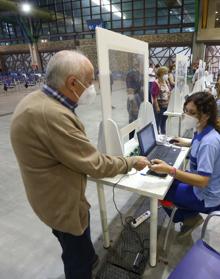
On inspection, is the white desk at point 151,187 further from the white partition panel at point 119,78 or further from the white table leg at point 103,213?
the white partition panel at point 119,78

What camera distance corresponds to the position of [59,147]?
0.83 m

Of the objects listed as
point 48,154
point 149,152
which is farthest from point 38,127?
point 149,152

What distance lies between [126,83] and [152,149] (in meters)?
0.58

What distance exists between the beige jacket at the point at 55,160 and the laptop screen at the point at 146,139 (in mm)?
542

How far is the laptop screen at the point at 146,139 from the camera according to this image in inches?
61.1

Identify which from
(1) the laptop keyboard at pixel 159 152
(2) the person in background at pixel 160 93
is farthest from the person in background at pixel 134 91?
(2) the person in background at pixel 160 93

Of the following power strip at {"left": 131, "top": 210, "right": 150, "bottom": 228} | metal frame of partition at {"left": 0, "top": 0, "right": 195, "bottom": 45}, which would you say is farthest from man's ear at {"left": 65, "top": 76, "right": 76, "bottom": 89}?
metal frame of partition at {"left": 0, "top": 0, "right": 195, "bottom": 45}

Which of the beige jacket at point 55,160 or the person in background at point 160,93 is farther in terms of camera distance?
the person in background at point 160,93

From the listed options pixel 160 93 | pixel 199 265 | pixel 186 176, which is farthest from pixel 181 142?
pixel 160 93

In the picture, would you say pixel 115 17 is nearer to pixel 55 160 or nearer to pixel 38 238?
pixel 38 238

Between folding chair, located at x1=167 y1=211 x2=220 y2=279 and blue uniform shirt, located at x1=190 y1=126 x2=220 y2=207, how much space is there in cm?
34

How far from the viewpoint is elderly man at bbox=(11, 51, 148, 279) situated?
0.83m

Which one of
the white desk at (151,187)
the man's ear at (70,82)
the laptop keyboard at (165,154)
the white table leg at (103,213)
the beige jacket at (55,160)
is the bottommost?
the white table leg at (103,213)

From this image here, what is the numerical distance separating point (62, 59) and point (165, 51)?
13051mm
